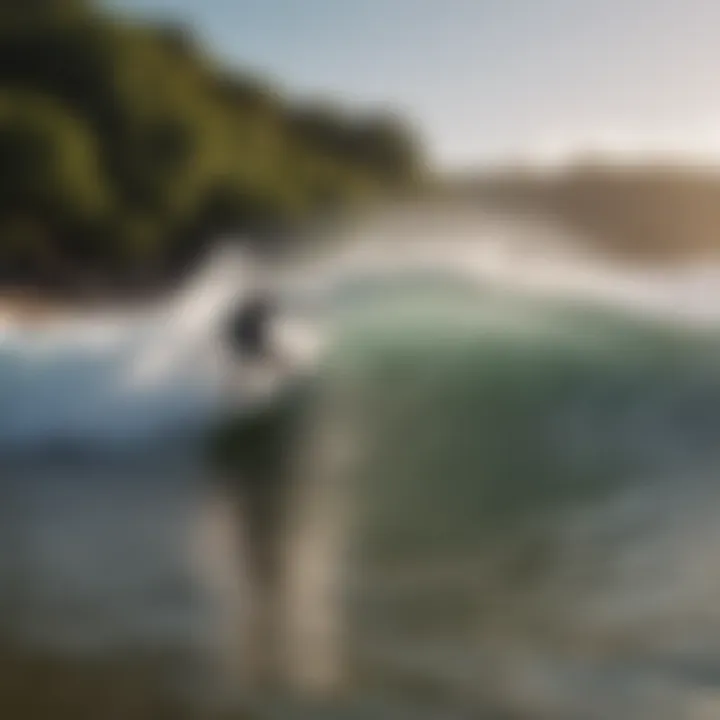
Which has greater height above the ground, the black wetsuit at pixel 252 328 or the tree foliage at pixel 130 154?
the tree foliage at pixel 130 154

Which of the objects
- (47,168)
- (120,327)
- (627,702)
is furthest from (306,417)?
(627,702)

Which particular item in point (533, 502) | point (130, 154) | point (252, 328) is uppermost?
point (130, 154)

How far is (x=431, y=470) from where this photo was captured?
140 centimetres

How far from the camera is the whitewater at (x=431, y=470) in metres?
1.00

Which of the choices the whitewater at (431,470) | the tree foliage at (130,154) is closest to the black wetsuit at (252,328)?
the whitewater at (431,470)

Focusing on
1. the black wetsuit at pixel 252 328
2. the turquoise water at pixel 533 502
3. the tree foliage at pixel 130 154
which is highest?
the tree foliage at pixel 130 154

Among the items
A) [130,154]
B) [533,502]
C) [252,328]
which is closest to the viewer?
[533,502]

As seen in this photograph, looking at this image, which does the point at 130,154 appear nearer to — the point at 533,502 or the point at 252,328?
the point at 252,328

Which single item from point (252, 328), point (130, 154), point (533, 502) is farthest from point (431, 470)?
point (130, 154)

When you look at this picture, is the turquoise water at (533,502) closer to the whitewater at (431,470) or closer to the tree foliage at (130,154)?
the whitewater at (431,470)

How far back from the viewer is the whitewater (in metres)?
1.00

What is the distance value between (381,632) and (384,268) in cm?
65

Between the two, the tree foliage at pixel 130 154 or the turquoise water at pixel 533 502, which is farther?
the tree foliage at pixel 130 154

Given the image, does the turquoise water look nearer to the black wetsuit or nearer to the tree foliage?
the black wetsuit
